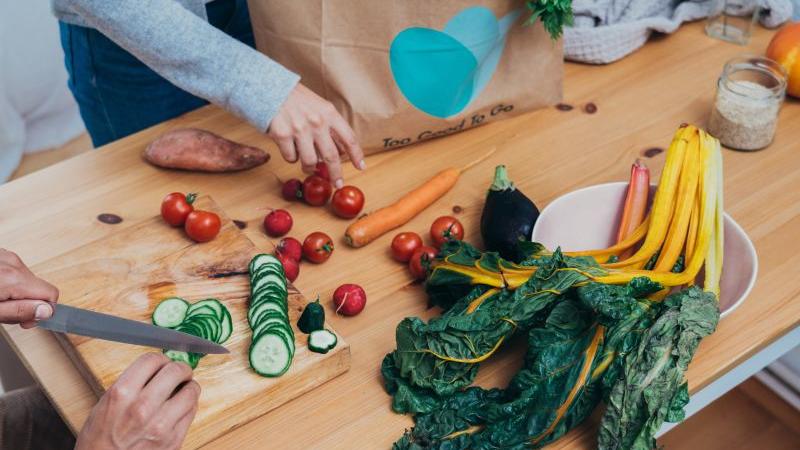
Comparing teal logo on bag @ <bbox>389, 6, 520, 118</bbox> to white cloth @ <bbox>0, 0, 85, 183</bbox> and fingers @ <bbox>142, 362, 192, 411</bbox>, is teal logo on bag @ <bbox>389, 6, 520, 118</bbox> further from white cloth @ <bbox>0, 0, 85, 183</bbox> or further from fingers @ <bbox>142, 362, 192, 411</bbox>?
white cloth @ <bbox>0, 0, 85, 183</bbox>

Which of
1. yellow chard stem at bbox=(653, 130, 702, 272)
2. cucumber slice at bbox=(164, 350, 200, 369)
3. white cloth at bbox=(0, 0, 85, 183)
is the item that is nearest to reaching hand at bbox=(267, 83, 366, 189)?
cucumber slice at bbox=(164, 350, 200, 369)

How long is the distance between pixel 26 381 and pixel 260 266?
0.76 meters

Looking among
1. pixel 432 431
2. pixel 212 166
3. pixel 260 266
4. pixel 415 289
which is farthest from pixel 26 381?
pixel 432 431

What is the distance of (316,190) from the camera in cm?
158

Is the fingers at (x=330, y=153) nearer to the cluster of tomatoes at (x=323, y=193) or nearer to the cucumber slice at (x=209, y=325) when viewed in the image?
the cluster of tomatoes at (x=323, y=193)

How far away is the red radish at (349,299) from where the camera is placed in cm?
135

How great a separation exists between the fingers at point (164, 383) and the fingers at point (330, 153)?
1.79ft

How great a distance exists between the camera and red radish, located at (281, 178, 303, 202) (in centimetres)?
159

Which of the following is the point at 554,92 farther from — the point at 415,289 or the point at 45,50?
the point at 45,50

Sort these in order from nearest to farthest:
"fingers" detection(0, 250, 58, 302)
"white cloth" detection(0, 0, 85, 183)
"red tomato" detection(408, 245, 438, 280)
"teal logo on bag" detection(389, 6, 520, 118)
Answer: "fingers" detection(0, 250, 58, 302) → "red tomato" detection(408, 245, 438, 280) → "teal logo on bag" detection(389, 6, 520, 118) → "white cloth" detection(0, 0, 85, 183)

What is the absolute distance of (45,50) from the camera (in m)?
3.20

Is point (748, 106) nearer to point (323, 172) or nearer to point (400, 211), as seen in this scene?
point (400, 211)

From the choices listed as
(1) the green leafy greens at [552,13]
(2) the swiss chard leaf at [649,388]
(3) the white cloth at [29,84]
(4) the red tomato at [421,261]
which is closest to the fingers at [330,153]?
(4) the red tomato at [421,261]

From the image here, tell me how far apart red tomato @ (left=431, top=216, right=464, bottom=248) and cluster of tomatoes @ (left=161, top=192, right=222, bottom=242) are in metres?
0.37
